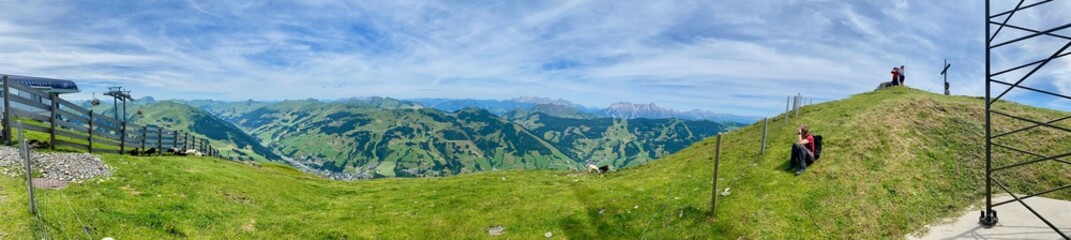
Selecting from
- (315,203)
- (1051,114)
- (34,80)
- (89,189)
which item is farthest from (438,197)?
(34,80)

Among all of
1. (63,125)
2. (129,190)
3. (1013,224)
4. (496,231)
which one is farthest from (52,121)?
(1013,224)

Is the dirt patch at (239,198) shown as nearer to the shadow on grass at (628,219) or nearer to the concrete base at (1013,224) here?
the shadow on grass at (628,219)

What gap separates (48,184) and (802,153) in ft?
126

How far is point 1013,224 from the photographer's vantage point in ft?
60.6

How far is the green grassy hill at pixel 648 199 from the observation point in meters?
19.2

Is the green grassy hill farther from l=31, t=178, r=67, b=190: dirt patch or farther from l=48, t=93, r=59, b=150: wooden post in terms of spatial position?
l=48, t=93, r=59, b=150: wooden post

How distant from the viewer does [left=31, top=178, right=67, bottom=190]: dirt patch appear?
1920 cm

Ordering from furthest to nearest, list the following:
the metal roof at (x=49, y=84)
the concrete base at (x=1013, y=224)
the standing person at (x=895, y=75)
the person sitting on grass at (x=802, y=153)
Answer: the metal roof at (x=49, y=84)
the standing person at (x=895, y=75)
the person sitting on grass at (x=802, y=153)
the concrete base at (x=1013, y=224)

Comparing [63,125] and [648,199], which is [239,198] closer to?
[63,125]

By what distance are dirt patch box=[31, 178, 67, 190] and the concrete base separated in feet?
125

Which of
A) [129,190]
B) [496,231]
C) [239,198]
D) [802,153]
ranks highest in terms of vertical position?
[802,153]

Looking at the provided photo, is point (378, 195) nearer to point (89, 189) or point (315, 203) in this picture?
point (315, 203)

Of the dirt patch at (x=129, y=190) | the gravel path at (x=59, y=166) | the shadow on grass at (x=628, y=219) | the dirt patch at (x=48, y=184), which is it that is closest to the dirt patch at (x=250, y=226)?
the dirt patch at (x=129, y=190)

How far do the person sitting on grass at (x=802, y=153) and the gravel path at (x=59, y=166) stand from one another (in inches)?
1497
